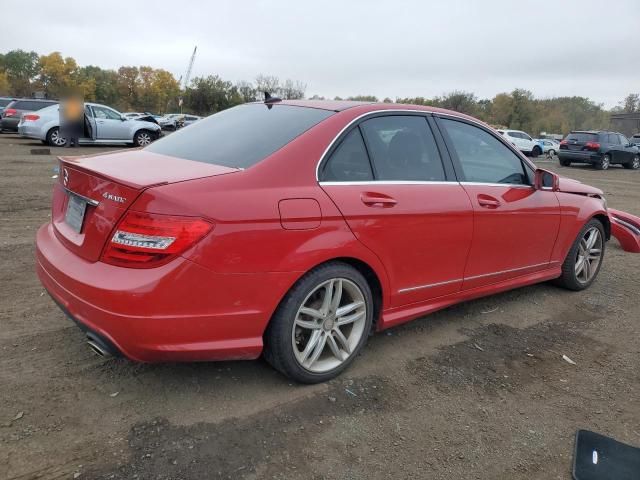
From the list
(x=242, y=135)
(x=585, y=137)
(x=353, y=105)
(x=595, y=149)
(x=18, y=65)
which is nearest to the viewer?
(x=242, y=135)

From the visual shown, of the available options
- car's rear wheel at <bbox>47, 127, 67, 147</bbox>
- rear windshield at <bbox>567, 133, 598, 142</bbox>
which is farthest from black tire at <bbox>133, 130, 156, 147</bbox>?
rear windshield at <bbox>567, 133, 598, 142</bbox>

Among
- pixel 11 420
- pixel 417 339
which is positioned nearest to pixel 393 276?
pixel 417 339

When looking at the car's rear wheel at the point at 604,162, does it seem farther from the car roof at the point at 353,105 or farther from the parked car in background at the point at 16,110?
the parked car in background at the point at 16,110

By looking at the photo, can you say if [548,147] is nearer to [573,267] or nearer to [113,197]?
[573,267]

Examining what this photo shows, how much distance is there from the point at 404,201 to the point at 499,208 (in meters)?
1.02

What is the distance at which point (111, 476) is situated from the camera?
217 cm

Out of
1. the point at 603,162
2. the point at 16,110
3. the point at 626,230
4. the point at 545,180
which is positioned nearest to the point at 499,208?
the point at 545,180

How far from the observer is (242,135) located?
313 centimetres

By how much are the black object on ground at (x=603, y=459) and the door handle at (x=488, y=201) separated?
1.59 metres

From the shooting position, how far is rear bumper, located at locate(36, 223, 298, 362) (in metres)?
2.35

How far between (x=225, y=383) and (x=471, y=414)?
1372 millimetres

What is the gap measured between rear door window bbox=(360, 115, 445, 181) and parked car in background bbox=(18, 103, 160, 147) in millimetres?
14844

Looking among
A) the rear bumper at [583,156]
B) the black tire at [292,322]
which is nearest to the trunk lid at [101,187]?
the black tire at [292,322]

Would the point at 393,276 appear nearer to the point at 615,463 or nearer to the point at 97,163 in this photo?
→ the point at 615,463
